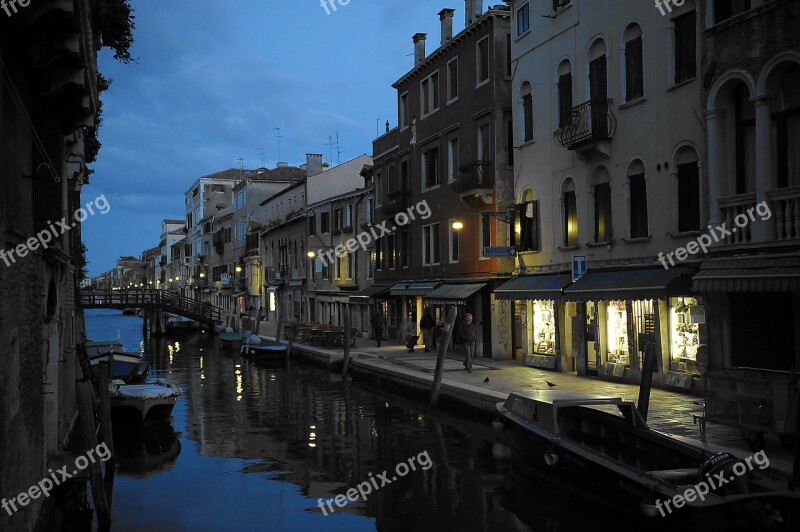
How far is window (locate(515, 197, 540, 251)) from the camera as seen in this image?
23734 millimetres

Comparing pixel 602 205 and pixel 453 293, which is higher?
pixel 602 205

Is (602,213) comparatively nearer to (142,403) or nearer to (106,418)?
(142,403)

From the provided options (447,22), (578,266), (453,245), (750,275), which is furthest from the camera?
(447,22)

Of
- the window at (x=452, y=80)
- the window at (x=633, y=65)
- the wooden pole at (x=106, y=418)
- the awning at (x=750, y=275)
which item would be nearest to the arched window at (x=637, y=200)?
the window at (x=633, y=65)

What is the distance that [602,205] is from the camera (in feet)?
67.9

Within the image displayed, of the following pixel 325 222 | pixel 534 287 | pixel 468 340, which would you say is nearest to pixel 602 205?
pixel 534 287

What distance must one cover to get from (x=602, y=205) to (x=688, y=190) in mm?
3379

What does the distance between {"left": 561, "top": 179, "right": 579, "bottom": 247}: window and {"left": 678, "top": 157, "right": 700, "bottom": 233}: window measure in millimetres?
4330

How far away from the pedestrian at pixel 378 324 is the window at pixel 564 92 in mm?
14970

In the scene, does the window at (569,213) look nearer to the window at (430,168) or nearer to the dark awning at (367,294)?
the window at (430,168)

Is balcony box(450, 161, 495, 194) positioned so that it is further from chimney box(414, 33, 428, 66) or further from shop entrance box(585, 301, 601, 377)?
chimney box(414, 33, 428, 66)

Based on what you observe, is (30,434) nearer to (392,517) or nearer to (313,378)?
(392,517)

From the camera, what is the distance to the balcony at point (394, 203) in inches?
1339

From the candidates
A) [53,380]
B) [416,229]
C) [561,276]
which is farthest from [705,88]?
[416,229]
